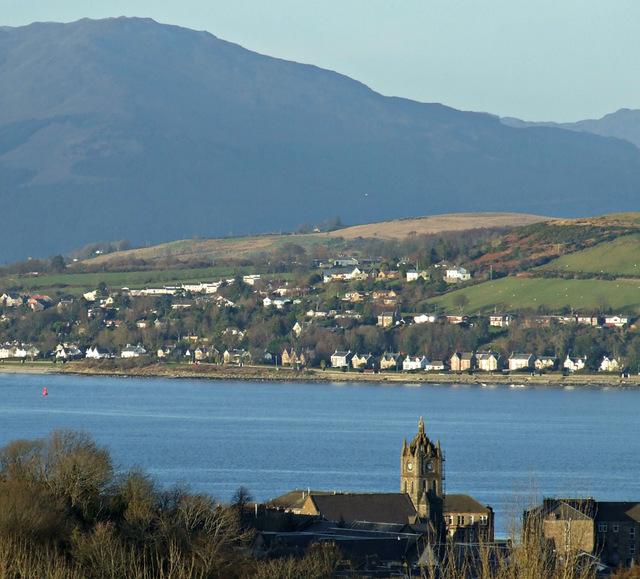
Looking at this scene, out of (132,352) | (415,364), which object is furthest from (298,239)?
(415,364)

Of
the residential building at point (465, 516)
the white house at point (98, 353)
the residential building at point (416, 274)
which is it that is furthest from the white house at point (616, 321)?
the residential building at point (465, 516)

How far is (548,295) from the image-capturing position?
110m

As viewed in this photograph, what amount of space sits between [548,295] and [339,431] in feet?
162

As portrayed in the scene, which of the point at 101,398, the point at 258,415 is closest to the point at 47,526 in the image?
the point at 258,415

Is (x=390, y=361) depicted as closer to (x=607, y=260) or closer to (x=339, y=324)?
(x=339, y=324)

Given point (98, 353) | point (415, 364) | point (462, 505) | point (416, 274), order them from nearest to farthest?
point (462, 505)
point (415, 364)
point (98, 353)
point (416, 274)

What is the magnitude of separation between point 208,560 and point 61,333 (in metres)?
106

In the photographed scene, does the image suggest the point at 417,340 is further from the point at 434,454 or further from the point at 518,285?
the point at 434,454

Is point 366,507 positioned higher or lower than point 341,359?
lower

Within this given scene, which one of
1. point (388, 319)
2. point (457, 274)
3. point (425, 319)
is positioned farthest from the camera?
point (457, 274)

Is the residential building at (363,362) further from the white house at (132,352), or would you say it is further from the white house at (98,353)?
the white house at (98,353)

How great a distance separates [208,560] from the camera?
20688 millimetres

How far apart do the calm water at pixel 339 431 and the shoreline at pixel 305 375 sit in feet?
9.58

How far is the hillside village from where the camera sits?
344 ft
